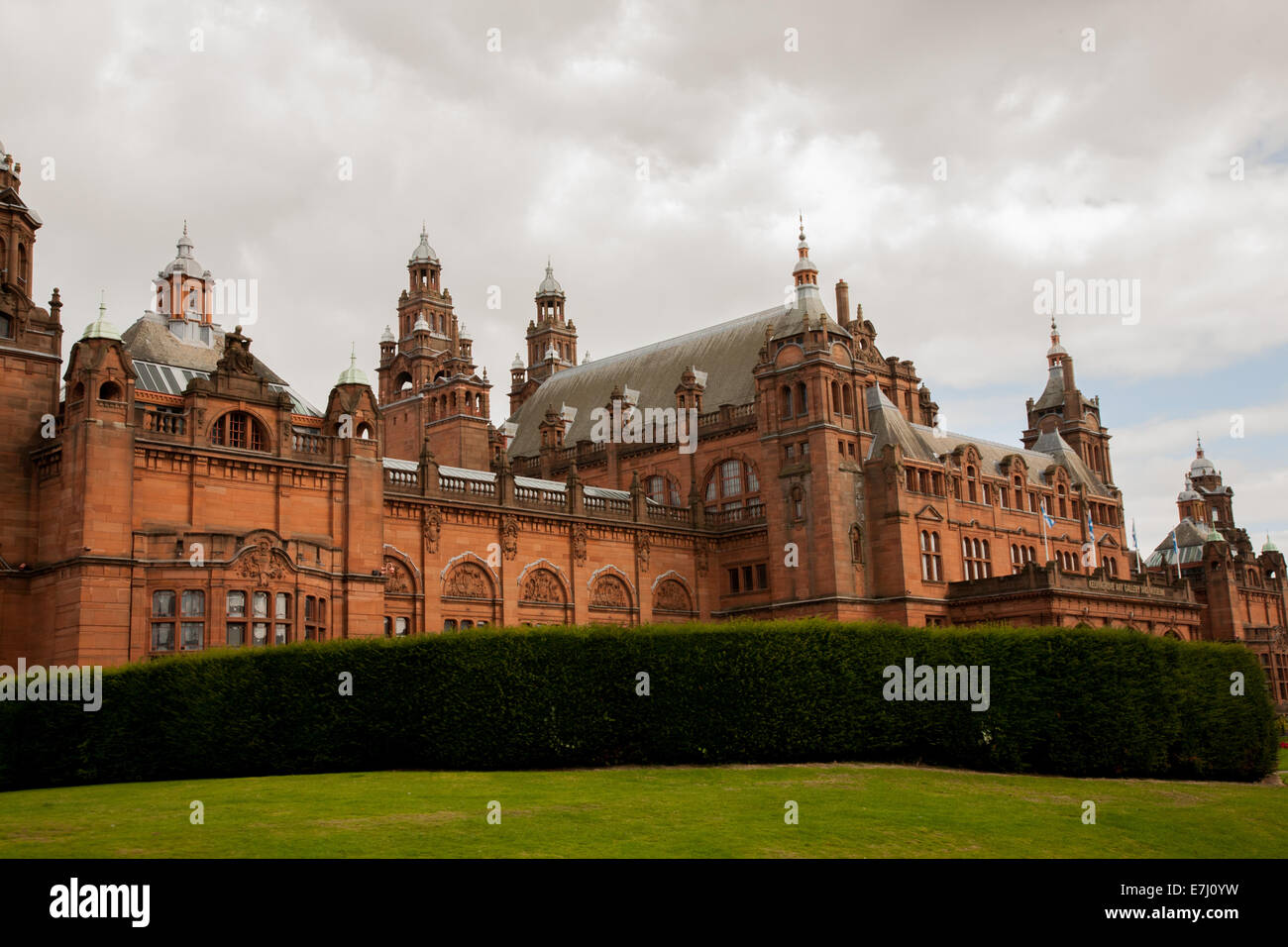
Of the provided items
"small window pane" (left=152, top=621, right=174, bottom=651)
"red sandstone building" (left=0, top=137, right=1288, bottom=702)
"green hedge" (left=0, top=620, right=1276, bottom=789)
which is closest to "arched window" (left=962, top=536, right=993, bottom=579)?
"red sandstone building" (left=0, top=137, right=1288, bottom=702)

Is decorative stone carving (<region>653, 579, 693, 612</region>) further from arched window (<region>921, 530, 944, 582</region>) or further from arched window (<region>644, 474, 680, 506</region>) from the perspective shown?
arched window (<region>921, 530, 944, 582</region>)

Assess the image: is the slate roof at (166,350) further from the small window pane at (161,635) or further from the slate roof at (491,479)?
the small window pane at (161,635)

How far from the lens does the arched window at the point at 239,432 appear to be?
166ft

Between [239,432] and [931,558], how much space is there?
127 ft

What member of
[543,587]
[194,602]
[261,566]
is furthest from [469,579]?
[194,602]

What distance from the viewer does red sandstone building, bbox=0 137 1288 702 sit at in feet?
151

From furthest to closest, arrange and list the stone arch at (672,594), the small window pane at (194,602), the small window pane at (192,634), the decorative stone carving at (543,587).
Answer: the stone arch at (672,594) → the decorative stone carving at (543,587) → the small window pane at (194,602) → the small window pane at (192,634)

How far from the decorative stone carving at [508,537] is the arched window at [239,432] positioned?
50.3 ft

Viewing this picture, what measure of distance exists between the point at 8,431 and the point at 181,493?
22.4ft

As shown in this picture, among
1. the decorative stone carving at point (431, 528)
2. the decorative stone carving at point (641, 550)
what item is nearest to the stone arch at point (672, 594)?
the decorative stone carving at point (641, 550)

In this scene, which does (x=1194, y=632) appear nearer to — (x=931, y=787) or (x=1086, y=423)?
(x=1086, y=423)

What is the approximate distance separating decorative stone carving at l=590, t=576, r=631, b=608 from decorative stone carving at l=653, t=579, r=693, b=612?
7.50 feet

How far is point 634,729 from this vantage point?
37844 millimetres

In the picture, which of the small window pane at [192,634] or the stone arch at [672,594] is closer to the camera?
the small window pane at [192,634]
